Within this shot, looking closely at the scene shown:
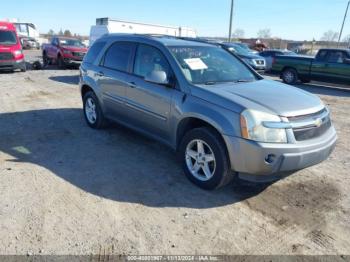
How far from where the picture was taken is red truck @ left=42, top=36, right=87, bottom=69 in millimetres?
16641

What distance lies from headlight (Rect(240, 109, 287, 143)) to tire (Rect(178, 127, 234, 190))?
394 mm

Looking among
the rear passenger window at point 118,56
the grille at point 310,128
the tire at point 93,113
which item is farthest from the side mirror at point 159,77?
the tire at point 93,113

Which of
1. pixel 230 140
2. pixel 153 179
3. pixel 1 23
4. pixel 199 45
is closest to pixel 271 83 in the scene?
pixel 199 45

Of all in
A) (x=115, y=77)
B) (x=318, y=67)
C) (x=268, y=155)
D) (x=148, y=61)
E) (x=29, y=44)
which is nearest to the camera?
(x=268, y=155)

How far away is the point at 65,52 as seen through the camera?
655 inches

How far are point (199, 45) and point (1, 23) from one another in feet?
45.0

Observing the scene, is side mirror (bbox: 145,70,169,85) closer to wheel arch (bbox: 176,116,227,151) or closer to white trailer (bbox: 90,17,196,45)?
wheel arch (bbox: 176,116,227,151)

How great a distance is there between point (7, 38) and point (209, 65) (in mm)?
13898

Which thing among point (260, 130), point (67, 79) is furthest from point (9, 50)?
point (260, 130)

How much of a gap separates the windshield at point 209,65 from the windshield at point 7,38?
1323 cm

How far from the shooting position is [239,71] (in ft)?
15.9

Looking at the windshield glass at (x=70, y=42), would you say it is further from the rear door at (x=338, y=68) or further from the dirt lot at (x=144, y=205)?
the dirt lot at (x=144, y=205)

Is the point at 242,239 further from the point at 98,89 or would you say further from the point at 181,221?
the point at 98,89

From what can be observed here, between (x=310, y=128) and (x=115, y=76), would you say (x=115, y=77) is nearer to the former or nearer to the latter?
(x=115, y=76)
